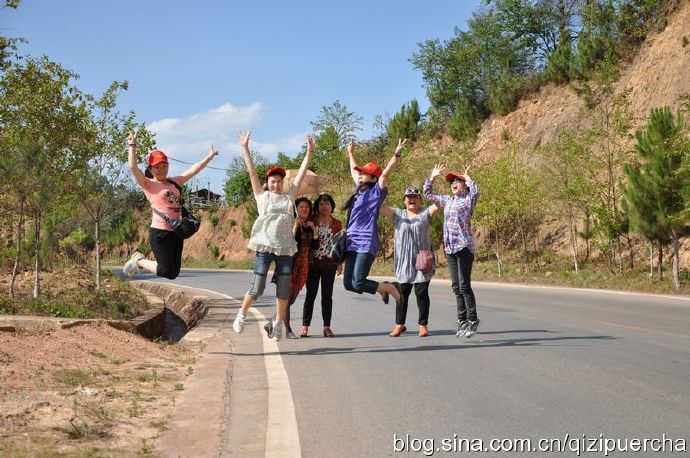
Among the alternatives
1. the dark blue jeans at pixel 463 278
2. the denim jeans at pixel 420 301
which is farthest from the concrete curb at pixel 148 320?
the dark blue jeans at pixel 463 278

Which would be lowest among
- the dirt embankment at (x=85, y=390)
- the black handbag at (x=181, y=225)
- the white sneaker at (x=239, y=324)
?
the dirt embankment at (x=85, y=390)

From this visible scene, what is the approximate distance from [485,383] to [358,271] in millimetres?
3141

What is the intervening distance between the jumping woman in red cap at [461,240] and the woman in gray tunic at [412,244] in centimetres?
23

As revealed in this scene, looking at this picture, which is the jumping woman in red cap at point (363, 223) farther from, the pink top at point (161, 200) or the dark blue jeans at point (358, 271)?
the pink top at point (161, 200)

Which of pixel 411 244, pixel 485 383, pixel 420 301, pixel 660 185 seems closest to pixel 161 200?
pixel 411 244

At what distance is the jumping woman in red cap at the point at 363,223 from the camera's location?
30.7 feet

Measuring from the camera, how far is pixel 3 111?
15.7 metres

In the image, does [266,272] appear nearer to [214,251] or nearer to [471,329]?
[471,329]

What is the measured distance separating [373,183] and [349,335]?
208 cm

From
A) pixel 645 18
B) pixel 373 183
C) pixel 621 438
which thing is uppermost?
pixel 645 18

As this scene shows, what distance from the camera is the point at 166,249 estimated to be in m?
8.48

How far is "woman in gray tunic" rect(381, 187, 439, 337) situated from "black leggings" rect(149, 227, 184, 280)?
8.39 ft

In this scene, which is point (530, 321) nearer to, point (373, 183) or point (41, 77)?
point (373, 183)

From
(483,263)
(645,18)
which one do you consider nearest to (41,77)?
(483,263)
